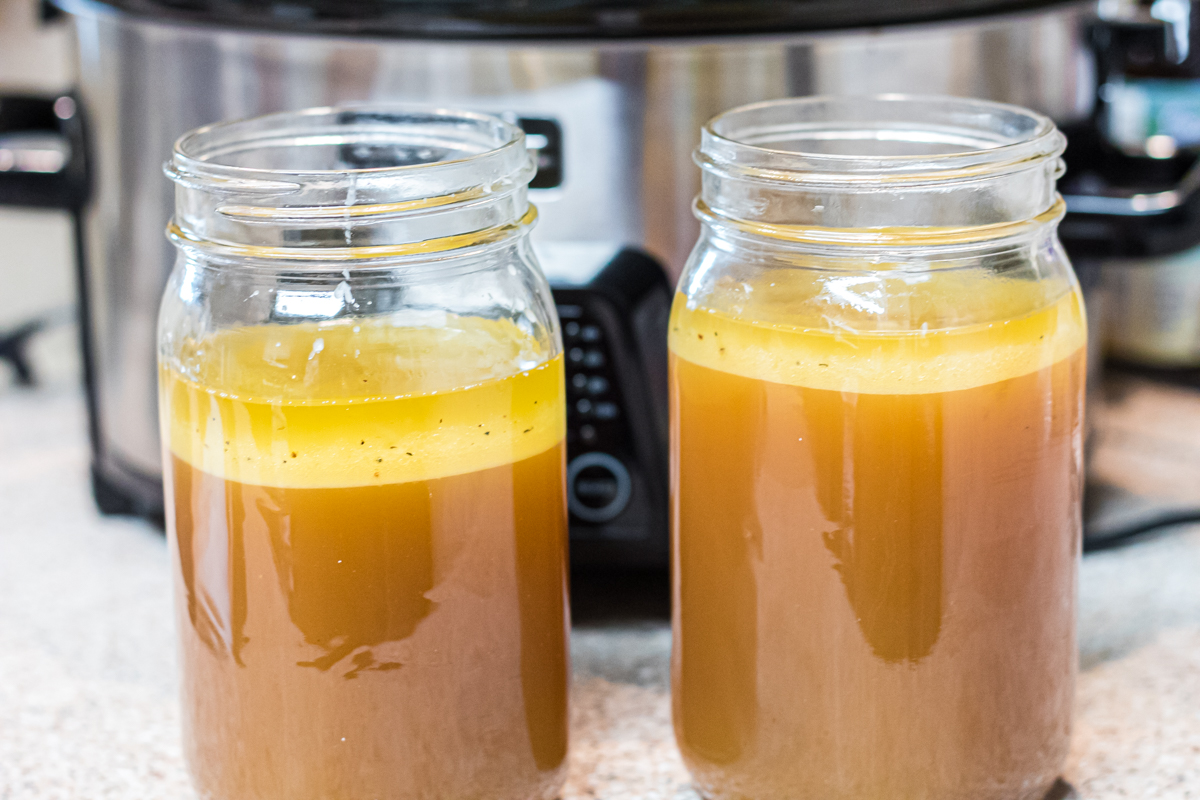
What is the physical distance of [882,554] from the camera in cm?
45

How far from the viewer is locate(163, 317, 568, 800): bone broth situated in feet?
1.41

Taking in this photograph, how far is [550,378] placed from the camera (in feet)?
1.55

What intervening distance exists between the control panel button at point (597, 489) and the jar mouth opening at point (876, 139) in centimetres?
19

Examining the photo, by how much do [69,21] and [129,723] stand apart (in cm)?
42

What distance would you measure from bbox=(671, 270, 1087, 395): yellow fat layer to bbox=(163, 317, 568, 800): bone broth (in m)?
0.08

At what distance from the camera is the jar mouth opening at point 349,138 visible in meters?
0.50

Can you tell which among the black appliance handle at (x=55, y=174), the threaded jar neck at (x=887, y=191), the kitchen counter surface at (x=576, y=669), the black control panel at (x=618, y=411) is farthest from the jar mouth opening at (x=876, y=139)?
the black appliance handle at (x=55, y=174)

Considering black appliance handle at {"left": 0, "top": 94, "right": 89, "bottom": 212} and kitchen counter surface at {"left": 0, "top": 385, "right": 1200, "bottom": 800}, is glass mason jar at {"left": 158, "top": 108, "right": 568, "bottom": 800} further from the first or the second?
black appliance handle at {"left": 0, "top": 94, "right": 89, "bottom": 212}

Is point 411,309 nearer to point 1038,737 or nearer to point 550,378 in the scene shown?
point 550,378

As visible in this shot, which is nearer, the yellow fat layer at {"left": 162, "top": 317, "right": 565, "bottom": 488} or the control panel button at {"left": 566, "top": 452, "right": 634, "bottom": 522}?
the yellow fat layer at {"left": 162, "top": 317, "right": 565, "bottom": 488}

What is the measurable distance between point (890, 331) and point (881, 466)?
0.16 feet

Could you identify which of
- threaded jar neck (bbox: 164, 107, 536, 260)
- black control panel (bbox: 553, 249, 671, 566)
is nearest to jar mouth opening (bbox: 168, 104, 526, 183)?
threaded jar neck (bbox: 164, 107, 536, 260)

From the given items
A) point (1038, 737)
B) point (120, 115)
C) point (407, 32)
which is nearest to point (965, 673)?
point (1038, 737)

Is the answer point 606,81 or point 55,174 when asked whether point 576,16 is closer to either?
point 606,81
